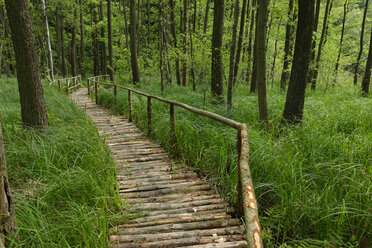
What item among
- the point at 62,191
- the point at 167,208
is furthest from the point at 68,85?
the point at 167,208

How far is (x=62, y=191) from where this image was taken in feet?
9.76

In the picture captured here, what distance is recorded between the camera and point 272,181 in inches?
124

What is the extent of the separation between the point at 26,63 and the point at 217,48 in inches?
217

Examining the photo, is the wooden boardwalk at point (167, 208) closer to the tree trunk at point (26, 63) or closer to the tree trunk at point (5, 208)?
the tree trunk at point (5, 208)

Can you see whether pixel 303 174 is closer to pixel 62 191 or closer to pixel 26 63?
pixel 62 191

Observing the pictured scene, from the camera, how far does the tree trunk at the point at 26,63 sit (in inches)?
187

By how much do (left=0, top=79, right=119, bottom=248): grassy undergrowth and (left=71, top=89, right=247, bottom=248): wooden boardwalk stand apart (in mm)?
324

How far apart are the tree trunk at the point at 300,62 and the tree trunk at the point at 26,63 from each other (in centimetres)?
552

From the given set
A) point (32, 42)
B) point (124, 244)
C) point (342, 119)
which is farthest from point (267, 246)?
point (32, 42)

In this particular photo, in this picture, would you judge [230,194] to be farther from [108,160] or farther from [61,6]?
[61,6]

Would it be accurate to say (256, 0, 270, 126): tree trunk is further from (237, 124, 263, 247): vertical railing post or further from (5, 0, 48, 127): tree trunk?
(5, 0, 48, 127): tree trunk

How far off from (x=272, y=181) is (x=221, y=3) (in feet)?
21.9

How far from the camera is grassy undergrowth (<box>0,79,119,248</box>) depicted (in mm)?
2232

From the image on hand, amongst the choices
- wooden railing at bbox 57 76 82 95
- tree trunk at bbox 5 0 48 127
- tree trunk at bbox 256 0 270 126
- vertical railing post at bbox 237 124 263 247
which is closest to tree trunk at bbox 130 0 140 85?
wooden railing at bbox 57 76 82 95
